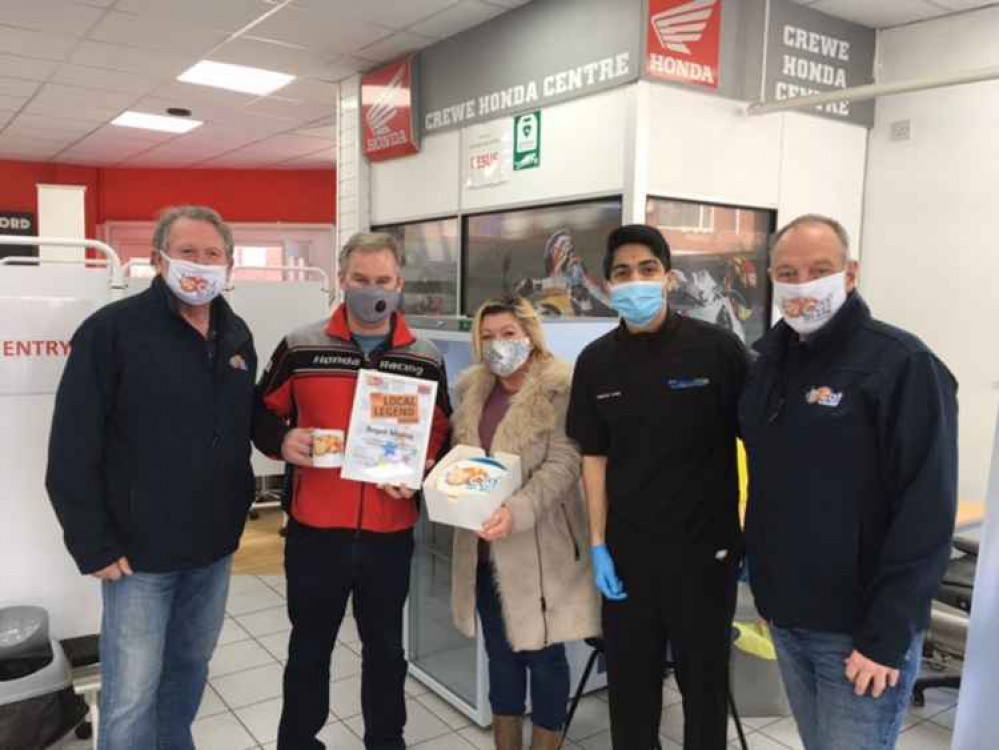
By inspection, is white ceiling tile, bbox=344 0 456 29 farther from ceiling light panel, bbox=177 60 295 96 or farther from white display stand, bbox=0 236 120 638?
white display stand, bbox=0 236 120 638

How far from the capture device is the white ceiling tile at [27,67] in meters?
6.04

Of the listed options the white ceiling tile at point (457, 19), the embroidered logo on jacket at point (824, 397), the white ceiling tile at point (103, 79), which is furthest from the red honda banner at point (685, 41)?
the white ceiling tile at point (103, 79)

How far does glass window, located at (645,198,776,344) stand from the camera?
4297 millimetres

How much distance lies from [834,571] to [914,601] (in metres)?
0.15

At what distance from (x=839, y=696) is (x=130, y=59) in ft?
20.6

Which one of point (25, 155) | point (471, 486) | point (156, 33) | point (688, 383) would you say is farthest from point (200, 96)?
point (688, 383)

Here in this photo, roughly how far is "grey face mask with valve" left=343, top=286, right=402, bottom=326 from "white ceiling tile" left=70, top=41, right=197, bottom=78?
457cm

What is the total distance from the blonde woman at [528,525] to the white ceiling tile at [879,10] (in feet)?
10.8

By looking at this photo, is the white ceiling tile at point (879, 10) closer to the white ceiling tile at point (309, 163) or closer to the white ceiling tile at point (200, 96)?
the white ceiling tile at point (200, 96)

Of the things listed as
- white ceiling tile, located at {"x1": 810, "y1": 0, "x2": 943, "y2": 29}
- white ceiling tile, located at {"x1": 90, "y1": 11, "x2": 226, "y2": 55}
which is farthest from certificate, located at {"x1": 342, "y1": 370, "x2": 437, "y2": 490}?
white ceiling tile, located at {"x1": 90, "y1": 11, "x2": 226, "y2": 55}

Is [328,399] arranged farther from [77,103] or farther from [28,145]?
[28,145]

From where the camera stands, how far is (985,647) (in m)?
0.64

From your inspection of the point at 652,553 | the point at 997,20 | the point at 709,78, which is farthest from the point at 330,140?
the point at 652,553

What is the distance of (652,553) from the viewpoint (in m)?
2.04
